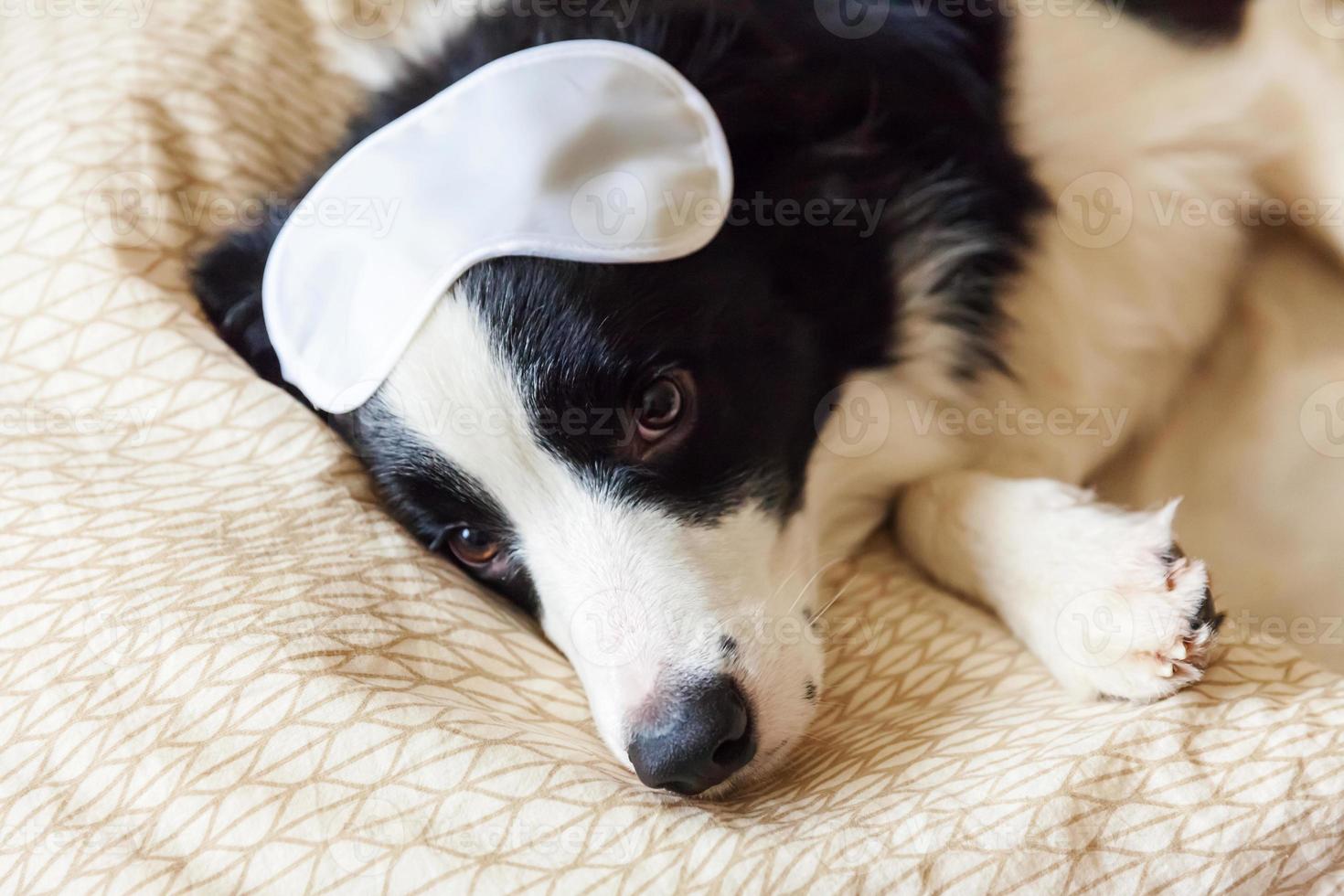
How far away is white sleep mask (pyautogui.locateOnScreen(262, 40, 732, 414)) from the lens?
4.19 ft

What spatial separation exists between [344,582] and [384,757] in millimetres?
279

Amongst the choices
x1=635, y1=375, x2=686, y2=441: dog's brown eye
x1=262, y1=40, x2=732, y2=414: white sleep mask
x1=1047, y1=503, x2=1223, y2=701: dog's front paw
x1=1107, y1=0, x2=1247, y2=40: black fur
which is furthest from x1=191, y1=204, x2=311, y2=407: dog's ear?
x1=1107, y1=0, x2=1247, y2=40: black fur

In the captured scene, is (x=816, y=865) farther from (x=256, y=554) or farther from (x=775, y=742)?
(x=256, y=554)

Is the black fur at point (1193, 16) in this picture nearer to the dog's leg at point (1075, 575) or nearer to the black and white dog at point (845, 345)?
the black and white dog at point (845, 345)

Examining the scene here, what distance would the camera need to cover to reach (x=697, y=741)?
3.74 feet

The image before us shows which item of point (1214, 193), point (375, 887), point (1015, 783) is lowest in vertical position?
point (375, 887)

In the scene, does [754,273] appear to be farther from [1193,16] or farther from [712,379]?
[1193,16]

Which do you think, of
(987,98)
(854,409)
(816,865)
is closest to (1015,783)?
(816,865)

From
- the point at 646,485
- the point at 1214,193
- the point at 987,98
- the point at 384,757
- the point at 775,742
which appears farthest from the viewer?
the point at 1214,193

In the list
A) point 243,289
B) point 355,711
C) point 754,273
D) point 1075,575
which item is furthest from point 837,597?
point 243,289

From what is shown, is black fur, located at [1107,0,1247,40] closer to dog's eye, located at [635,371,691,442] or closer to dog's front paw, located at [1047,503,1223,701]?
dog's front paw, located at [1047,503,1223,701]

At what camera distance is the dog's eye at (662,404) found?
4.33ft

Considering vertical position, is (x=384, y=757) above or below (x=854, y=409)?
below

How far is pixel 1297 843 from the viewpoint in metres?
0.99
